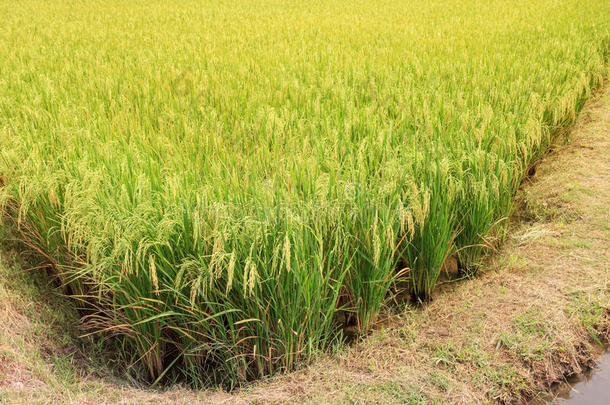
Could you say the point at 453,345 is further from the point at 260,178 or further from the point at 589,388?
the point at 260,178

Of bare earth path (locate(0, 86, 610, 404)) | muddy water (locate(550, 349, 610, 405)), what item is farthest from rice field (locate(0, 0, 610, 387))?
muddy water (locate(550, 349, 610, 405))

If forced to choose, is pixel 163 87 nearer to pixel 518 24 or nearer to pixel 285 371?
pixel 285 371

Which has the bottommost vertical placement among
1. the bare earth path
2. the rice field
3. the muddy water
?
the muddy water

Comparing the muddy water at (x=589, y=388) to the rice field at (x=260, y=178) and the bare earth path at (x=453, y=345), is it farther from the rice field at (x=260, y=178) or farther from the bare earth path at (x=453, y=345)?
the rice field at (x=260, y=178)

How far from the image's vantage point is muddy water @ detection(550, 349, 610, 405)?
5.88 feet

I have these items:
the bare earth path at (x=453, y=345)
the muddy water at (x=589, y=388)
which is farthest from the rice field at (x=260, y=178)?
the muddy water at (x=589, y=388)

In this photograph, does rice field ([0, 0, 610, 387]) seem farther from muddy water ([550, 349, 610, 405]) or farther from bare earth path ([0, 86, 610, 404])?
muddy water ([550, 349, 610, 405])

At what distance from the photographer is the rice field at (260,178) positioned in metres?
1.76

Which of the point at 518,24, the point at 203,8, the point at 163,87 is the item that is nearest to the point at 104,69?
the point at 163,87

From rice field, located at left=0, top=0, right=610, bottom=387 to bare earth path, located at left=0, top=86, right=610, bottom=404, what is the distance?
123 mm

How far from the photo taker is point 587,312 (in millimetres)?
2074

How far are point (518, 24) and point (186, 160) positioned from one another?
5597 mm

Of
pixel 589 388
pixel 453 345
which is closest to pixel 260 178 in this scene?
pixel 453 345

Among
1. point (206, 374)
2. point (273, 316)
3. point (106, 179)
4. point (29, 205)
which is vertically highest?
point (106, 179)
